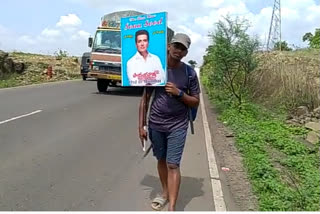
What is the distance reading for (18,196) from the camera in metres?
4.78

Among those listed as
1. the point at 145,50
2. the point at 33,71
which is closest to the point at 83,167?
the point at 145,50

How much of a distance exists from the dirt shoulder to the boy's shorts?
87 cm

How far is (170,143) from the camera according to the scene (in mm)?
4453

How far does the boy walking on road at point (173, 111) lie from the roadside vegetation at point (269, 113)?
1092 mm

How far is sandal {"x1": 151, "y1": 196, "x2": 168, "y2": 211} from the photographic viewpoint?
4551 millimetres

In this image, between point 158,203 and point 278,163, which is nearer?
point 158,203

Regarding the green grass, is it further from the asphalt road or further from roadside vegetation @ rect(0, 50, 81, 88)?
roadside vegetation @ rect(0, 50, 81, 88)

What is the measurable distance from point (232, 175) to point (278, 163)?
1101 millimetres

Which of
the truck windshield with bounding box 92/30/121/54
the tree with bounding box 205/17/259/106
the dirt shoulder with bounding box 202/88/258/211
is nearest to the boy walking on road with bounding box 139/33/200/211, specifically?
the dirt shoulder with bounding box 202/88/258/211

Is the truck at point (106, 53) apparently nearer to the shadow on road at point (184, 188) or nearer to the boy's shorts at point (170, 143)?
the shadow on road at point (184, 188)

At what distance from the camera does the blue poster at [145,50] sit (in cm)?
443

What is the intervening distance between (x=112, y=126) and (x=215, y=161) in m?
3.66

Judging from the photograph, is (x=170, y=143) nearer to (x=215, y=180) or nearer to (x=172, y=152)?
(x=172, y=152)

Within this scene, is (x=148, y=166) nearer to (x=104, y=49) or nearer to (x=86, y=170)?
(x=86, y=170)
